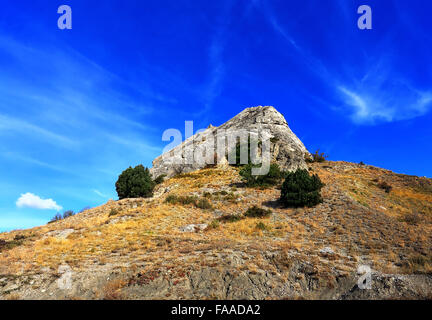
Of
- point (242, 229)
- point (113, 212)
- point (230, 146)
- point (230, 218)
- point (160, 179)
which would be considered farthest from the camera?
point (230, 146)

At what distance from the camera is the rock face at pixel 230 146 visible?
159ft

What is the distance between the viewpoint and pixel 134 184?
1641 inches

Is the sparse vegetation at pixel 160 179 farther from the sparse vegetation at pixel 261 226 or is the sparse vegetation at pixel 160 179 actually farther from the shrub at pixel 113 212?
the sparse vegetation at pixel 261 226

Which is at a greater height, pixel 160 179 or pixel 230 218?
pixel 160 179

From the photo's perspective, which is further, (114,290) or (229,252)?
(229,252)

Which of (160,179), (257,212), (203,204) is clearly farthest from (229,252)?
(160,179)

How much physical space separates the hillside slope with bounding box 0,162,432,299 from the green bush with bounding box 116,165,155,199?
23.4ft

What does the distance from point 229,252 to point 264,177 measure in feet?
82.8

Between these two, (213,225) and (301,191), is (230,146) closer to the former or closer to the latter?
(301,191)

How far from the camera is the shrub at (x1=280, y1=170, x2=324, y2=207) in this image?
29.3 meters

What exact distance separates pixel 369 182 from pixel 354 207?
1770 centimetres

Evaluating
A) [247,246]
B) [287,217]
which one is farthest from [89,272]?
[287,217]

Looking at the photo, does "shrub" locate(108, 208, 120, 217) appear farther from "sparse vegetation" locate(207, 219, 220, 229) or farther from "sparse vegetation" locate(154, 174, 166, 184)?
"sparse vegetation" locate(154, 174, 166, 184)

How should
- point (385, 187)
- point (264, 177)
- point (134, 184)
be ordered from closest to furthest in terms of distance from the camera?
point (385, 187) < point (264, 177) < point (134, 184)
